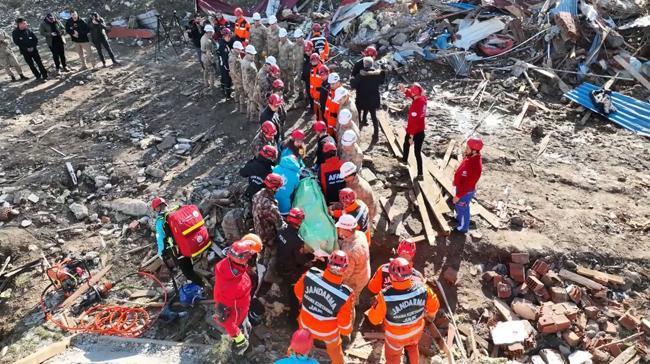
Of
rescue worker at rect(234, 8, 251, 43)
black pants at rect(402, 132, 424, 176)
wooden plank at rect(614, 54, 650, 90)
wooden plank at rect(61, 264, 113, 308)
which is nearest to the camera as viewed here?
wooden plank at rect(61, 264, 113, 308)

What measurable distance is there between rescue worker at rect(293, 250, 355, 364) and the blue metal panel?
30.4 ft

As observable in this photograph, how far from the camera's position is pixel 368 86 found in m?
9.68

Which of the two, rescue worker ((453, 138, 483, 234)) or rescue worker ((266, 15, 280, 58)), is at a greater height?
rescue worker ((266, 15, 280, 58))

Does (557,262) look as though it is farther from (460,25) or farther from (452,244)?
(460,25)

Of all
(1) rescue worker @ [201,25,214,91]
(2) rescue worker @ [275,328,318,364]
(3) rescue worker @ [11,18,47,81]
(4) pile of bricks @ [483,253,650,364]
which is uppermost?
(3) rescue worker @ [11,18,47,81]

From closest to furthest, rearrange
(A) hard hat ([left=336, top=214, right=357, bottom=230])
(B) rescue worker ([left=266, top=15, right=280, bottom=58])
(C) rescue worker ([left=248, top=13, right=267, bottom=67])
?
→ (A) hard hat ([left=336, top=214, right=357, bottom=230]) < (B) rescue worker ([left=266, top=15, right=280, bottom=58]) < (C) rescue worker ([left=248, top=13, right=267, bottom=67])

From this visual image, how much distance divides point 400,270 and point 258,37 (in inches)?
390

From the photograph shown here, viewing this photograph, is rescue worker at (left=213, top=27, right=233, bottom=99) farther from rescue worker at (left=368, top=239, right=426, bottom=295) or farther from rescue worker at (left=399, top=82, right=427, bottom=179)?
rescue worker at (left=368, top=239, right=426, bottom=295)

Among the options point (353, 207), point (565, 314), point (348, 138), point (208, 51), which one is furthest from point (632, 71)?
point (208, 51)

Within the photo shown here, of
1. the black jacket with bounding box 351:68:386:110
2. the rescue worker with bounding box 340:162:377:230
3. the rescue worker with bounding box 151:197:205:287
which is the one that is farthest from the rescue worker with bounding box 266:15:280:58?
the rescue worker with bounding box 151:197:205:287

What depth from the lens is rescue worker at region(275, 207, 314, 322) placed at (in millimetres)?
6324

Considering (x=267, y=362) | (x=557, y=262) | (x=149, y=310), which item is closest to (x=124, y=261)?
(x=149, y=310)

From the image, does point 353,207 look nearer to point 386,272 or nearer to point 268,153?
point 386,272

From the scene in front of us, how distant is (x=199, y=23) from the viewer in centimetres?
1415
